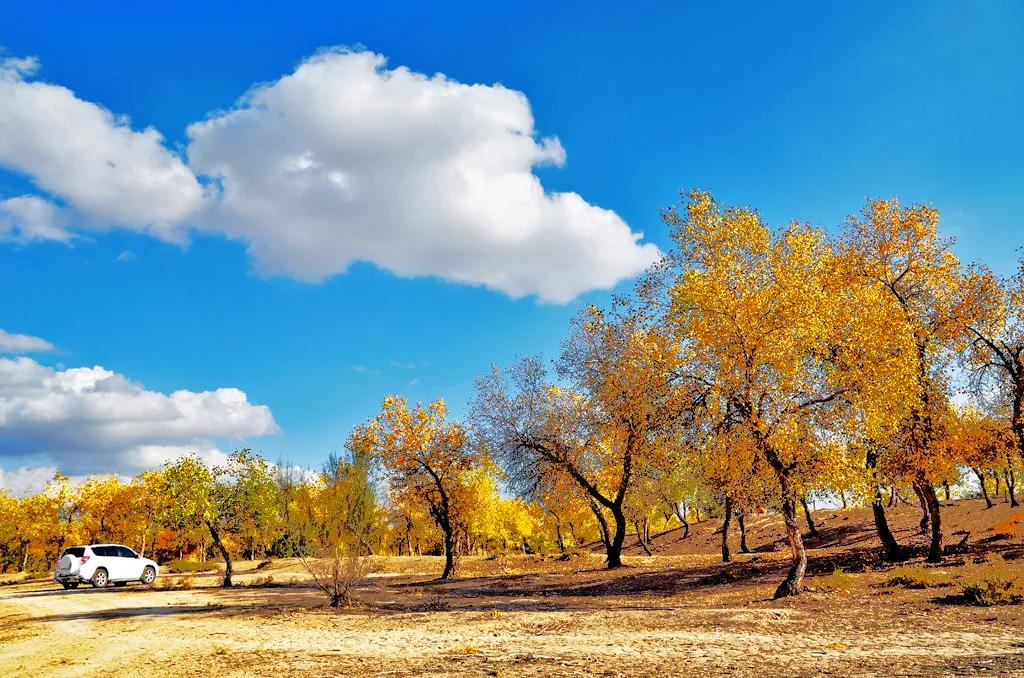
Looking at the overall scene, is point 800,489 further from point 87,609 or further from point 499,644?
point 87,609

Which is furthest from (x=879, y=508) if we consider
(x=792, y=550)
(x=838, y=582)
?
(x=792, y=550)

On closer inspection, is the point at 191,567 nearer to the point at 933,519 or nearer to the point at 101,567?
the point at 101,567

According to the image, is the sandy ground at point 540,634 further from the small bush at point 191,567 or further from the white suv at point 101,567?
the small bush at point 191,567

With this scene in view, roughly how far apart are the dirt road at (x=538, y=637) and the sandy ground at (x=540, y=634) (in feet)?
0.15

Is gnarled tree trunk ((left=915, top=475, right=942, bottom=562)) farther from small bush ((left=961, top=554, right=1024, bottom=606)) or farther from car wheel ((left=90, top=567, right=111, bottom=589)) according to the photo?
car wheel ((left=90, top=567, right=111, bottom=589))

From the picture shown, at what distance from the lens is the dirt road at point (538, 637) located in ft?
31.6

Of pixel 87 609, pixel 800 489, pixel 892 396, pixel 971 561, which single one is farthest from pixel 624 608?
pixel 87 609

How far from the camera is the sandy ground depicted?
31.7 feet

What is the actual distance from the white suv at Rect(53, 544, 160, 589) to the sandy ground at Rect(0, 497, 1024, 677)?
7434mm

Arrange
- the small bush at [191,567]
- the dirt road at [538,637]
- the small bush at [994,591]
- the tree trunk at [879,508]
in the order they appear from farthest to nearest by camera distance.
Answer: the small bush at [191,567]
the tree trunk at [879,508]
the small bush at [994,591]
the dirt road at [538,637]

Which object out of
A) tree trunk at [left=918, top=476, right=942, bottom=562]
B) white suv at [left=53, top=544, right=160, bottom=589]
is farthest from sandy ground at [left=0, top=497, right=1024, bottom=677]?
white suv at [left=53, top=544, right=160, bottom=589]

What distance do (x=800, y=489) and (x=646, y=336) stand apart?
21.1 feet

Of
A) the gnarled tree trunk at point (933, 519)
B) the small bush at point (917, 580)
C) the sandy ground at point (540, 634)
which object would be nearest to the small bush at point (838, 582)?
the sandy ground at point (540, 634)

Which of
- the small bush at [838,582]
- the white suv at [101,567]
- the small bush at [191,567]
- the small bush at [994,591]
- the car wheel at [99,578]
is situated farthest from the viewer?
the small bush at [191,567]
